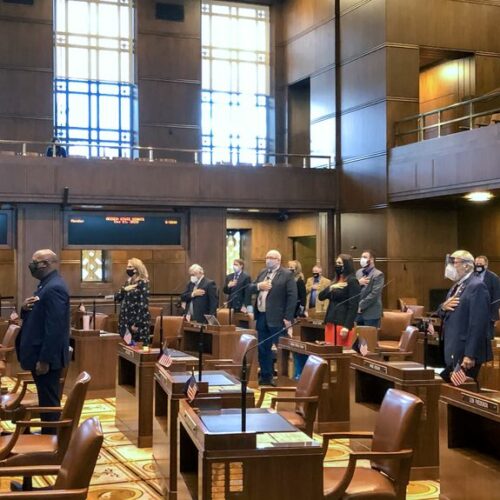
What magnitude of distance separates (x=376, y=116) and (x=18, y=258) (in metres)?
6.24

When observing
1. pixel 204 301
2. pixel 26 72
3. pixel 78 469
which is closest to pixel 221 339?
pixel 204 301

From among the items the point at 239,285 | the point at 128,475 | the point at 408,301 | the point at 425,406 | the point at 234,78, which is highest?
the point at 234,78

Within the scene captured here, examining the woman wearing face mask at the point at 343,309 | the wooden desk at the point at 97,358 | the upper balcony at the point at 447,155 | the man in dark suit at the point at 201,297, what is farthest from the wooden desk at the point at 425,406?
the upper balcony at the point at 447,155

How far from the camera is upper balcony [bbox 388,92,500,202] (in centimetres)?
1073

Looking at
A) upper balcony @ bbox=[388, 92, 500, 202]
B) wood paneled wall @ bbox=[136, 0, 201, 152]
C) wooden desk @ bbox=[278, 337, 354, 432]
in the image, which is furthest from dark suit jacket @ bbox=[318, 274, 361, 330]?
wood paneled wall @ bbox=[136, 0, 201, 152]

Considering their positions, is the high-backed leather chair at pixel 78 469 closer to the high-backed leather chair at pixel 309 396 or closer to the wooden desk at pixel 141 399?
the high-backed leather chair at pixel 309 396

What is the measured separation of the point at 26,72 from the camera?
14.6 meters

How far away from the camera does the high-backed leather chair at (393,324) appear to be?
891 cm

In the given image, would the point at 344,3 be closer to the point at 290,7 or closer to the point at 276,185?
the point at 290,7

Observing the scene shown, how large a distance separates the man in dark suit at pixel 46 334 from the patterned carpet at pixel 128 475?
0.48 meters

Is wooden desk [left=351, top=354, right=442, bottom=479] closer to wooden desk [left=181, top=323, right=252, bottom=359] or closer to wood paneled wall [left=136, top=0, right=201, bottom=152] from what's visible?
wooden desk [left=181, top=323, right=252, bottom=359]

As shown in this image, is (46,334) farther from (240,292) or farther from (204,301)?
(240,292)

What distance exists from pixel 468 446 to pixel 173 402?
5.54ft

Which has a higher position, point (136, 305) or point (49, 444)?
point (136, 305)
